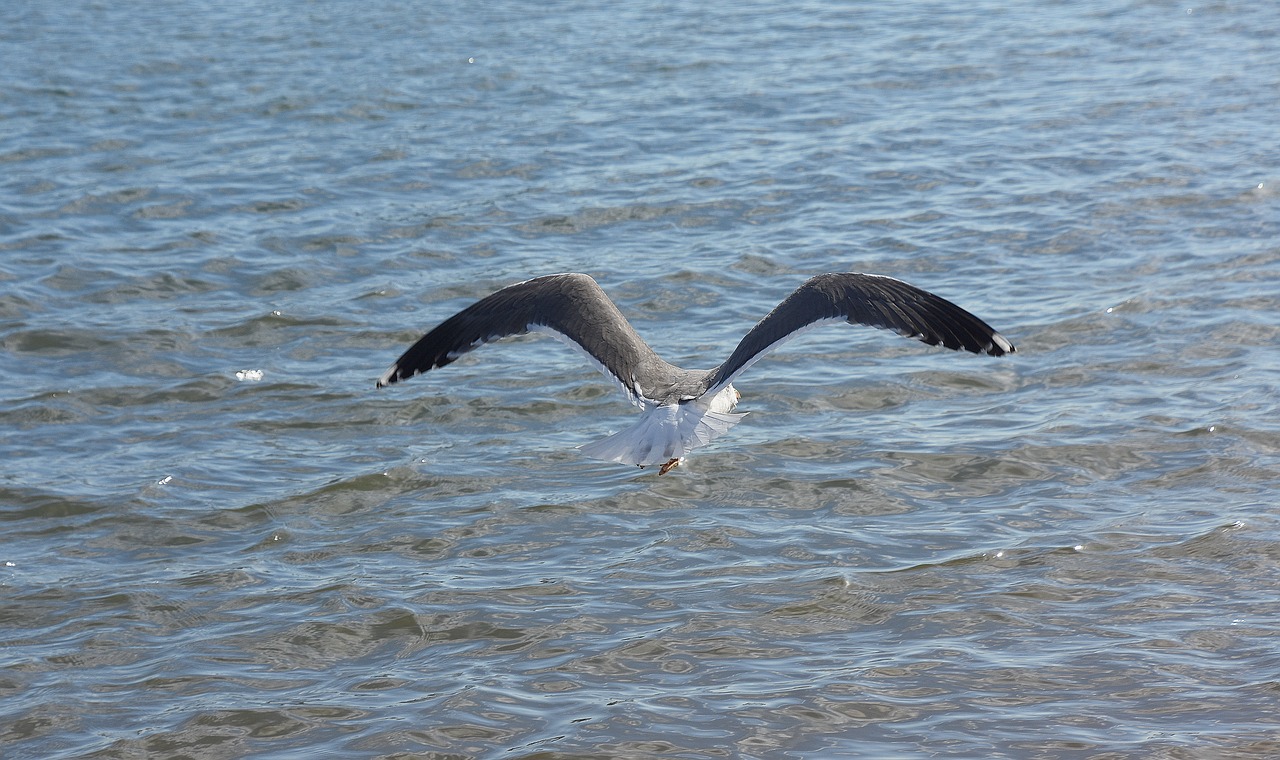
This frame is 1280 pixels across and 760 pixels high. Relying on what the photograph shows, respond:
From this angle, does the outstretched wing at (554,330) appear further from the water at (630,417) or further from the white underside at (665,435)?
the water at (630,417)

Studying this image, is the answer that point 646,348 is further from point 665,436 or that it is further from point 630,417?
point 630,417

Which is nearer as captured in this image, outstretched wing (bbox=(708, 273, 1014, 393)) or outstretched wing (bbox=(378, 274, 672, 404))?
outstretched wing (bbox=(708, 273, 1014, 393))

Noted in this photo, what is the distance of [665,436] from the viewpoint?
649 cm

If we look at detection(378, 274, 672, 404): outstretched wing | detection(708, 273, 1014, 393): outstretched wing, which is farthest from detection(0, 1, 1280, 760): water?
detection(708, 273, 1014, 393): outstretched wing

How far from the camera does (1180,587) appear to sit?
687cm

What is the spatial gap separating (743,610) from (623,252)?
221 inches

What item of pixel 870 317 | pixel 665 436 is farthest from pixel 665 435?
pixel 870 317

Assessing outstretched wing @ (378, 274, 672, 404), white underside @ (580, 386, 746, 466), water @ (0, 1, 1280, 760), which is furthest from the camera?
outstretched wing @ (378, 274, 672, 404)

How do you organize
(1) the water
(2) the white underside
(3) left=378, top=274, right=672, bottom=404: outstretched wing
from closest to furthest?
(1) the water, (2) the white underside, (3) left=378, top=274, right=672, bottom=404: outstretched wing

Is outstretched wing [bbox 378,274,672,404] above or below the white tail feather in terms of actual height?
above

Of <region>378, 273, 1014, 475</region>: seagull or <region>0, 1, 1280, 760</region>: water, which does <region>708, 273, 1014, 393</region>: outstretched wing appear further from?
<region>0, 1, 1280, 760</region>: water

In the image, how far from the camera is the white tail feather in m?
6.43

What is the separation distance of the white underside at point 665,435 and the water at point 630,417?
920mm

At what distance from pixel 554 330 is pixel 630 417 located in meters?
2.28
